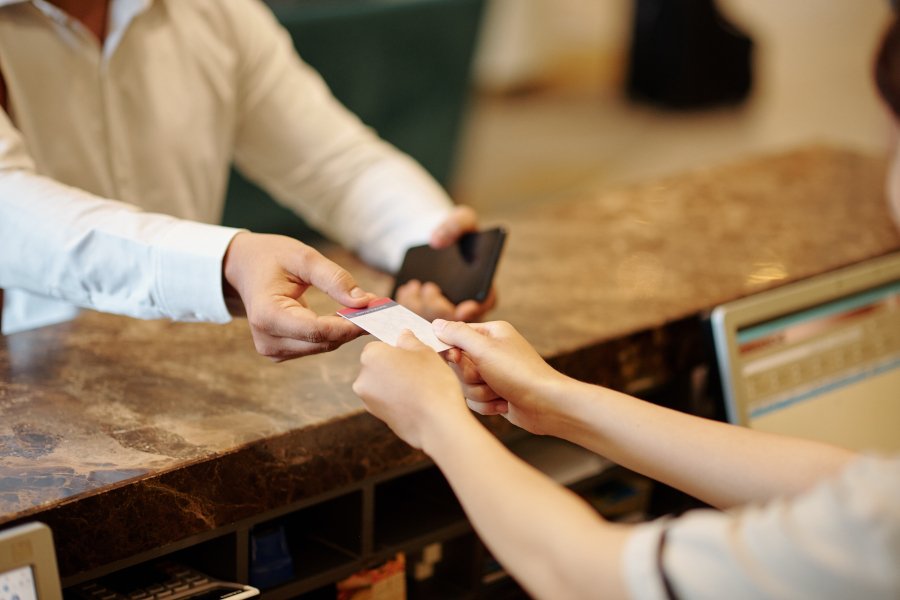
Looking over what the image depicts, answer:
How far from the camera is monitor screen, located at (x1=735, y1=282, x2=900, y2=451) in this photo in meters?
1.51

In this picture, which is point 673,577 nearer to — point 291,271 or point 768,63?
point 291,271

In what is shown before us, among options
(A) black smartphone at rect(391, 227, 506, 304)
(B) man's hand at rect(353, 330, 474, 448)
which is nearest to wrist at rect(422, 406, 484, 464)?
(B) man's hand at rect(353, 330, 474, 448)

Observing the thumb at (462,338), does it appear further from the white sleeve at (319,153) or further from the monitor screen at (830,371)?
the white sleeve at (319,153)

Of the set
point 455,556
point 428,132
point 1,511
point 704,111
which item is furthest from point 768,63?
point 1,511

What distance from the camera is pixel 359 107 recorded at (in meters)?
3.68

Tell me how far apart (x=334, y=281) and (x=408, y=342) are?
0.17m

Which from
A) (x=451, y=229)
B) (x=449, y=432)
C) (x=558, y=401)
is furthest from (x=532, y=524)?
(x=451, y=229)

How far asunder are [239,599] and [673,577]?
1.64ft

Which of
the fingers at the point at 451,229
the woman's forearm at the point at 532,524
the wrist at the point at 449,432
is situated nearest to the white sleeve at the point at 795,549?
the woman's forearm at the point at 532,524

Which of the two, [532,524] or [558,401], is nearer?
[532,524]

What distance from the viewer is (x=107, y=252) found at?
126cm

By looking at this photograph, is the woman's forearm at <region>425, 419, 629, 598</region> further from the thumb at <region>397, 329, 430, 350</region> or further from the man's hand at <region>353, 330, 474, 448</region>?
the thumb at <region>397, 329, 430, 350</region>

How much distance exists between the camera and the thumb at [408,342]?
103 centimetres

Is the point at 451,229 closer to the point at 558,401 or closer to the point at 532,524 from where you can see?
the point at 558,401
